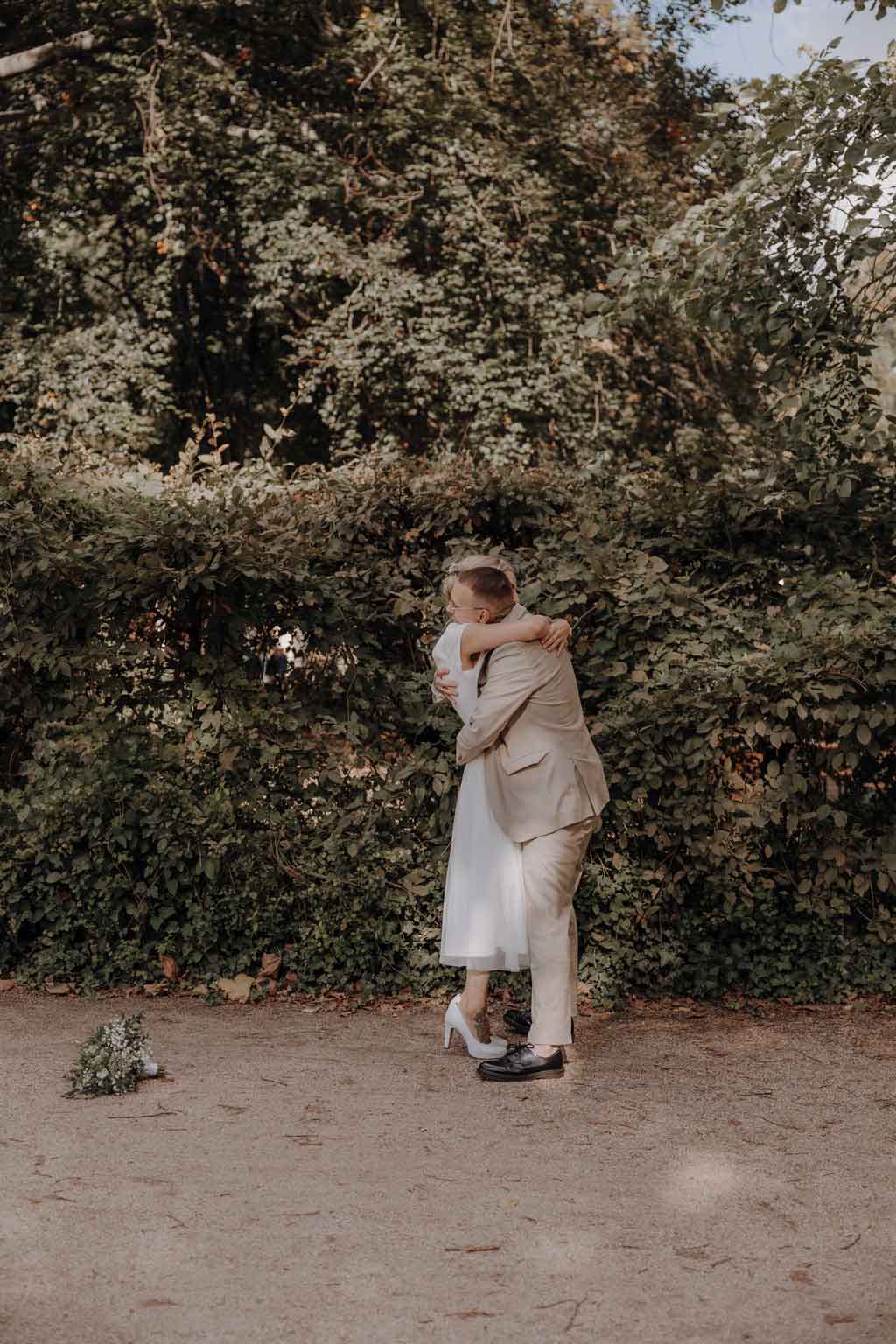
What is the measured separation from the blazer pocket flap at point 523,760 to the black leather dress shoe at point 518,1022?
123 cm

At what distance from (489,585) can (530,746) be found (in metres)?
0.64

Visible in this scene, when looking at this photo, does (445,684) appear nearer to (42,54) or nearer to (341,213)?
(341,213)

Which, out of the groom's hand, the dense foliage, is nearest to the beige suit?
the groom's hand

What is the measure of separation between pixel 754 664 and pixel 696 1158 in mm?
2382

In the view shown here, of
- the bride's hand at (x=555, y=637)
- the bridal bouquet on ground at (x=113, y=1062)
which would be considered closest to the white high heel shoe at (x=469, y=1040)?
the bridal bouquet on ground at (x=113, y=1062)

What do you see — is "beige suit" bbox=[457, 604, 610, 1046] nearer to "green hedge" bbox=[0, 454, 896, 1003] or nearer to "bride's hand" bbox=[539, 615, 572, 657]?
"bride's hand" bbox=[539, 615, 572, 657]

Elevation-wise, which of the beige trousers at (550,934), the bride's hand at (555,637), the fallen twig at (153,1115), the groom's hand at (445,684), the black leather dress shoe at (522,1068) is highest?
the bride's hand at (555,637)

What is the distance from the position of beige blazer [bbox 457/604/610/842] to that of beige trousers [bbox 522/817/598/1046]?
0.27 feet

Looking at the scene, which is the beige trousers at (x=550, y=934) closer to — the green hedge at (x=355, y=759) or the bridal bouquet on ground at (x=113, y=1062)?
the green hedge at (x=355, y=759)

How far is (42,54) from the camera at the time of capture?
51.9 feet

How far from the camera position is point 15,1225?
346 cm

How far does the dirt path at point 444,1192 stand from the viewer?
3039mm

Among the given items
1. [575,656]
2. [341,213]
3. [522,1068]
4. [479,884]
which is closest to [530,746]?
[479,884]

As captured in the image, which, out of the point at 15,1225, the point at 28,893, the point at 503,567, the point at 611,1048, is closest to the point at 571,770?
the point at 503,567
